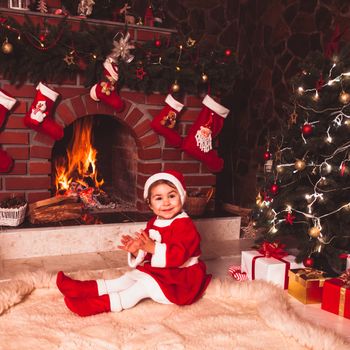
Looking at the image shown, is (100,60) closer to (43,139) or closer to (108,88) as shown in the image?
(108,88)

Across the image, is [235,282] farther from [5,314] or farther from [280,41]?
[280,41]

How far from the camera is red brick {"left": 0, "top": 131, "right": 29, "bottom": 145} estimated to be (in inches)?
117

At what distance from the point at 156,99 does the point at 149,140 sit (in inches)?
12.6

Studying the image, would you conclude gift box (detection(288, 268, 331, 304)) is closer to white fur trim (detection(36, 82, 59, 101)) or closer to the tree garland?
the tree garland

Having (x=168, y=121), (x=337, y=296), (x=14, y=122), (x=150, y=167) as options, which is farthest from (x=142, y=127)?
(x=337, y=296)

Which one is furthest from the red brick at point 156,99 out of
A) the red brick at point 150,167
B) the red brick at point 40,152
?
the red brick at point 40,152

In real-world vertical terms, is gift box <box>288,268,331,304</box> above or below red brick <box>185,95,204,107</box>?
below

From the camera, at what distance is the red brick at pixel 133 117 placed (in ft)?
10.8

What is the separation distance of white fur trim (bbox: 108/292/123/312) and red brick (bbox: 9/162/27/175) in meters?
1.39

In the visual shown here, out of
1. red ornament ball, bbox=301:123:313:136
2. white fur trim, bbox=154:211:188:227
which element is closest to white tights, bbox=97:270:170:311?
white fur trim, bbox=154:211:188:227

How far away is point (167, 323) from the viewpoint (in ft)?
6.33

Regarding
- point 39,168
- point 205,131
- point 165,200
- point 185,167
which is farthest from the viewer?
point 185,167

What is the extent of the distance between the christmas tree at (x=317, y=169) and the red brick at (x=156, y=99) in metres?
1.09

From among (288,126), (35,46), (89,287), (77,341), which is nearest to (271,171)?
(288,126)
